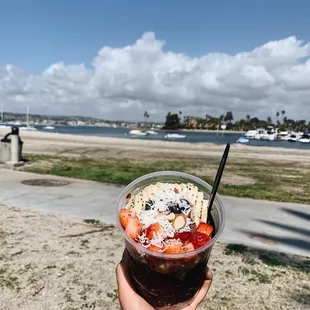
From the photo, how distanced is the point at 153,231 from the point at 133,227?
0.36ft

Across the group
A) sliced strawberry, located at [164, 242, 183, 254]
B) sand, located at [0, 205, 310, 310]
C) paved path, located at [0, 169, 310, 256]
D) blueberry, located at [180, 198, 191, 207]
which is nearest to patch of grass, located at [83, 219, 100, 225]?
paved path, located at [0, 169, 310, 256]

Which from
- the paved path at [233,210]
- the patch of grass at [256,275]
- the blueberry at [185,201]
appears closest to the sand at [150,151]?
the paved path at [233,210]

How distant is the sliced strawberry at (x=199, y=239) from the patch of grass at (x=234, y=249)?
373cm

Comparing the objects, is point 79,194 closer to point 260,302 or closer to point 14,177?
point 14,177

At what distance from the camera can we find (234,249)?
5.03 metres

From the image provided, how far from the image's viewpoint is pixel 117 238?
17.6ft

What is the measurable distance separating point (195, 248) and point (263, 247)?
14.3ft

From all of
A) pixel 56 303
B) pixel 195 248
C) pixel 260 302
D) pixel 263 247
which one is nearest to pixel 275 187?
pixel 263 247

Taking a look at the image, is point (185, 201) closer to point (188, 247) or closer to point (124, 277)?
point (188, 247)

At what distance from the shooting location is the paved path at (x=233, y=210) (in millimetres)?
5656

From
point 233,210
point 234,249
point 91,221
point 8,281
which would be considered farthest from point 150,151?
point 8,281

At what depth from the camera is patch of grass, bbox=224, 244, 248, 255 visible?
16.1 ft

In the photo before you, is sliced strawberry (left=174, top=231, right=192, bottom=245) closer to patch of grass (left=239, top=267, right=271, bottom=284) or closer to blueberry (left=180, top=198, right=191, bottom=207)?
blueberry (left=180, top=198, right=191, bottom=207)

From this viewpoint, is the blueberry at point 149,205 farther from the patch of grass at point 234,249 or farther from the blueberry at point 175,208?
the patch of grass at point 234,249
